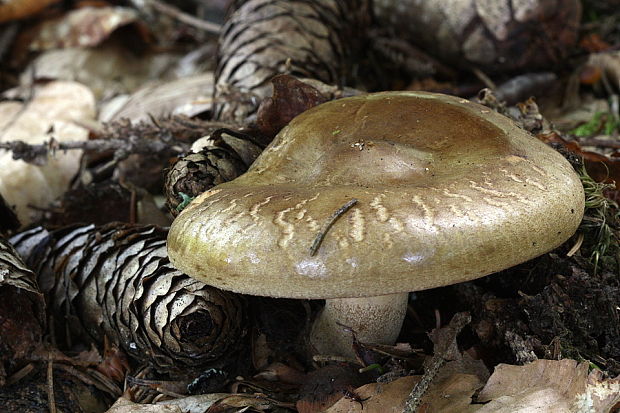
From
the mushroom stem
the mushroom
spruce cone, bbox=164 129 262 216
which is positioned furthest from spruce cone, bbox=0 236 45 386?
the mushroom stem

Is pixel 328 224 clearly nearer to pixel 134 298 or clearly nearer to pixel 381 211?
pixel 381 211

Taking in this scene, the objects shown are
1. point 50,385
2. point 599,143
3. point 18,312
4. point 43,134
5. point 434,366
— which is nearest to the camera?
point 434,366

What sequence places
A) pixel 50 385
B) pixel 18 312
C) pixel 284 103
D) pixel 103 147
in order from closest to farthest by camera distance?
1. pixel 50 385
2. pixel 18 312
3. pixel 284 103
4. pixel 103 147

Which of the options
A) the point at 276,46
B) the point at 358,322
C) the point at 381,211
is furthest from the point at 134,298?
the point at 276,46

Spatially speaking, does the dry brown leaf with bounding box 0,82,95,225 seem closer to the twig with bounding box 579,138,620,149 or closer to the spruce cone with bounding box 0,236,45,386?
the spruce cone with bounding box 0,236,45,386

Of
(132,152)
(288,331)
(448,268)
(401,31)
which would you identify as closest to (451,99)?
(448,268)

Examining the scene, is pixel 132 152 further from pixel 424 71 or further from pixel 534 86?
pixel 534 86

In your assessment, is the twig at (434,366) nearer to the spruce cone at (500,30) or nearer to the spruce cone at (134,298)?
the spruce cone at (134,298)
